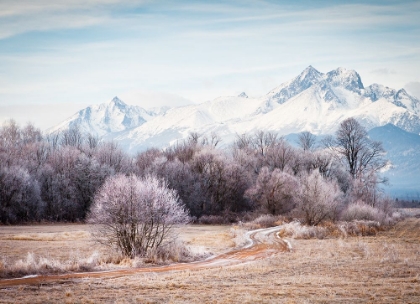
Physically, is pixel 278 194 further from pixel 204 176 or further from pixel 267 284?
pixel 267 284

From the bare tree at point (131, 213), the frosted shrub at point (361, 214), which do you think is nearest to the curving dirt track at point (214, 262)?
the bare tree at point (131, 213)

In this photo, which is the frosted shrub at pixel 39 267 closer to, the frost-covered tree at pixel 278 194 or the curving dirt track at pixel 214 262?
the curving dirt track at pixel 214 262

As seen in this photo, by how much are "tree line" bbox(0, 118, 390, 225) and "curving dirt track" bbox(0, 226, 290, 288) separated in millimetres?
21662

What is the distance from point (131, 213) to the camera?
3644 cm

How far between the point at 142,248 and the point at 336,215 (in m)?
44.0

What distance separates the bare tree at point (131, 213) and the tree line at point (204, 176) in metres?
38.6

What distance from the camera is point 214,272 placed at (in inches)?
1187

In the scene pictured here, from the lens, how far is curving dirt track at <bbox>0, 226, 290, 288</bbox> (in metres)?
26.6

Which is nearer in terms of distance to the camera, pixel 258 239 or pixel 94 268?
pixel 94 268

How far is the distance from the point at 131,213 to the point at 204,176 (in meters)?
73.3

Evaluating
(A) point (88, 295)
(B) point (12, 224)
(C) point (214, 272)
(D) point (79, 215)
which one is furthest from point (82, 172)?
(A) point (88, 295)

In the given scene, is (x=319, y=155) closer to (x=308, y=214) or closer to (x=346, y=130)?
(x=346, y=130)

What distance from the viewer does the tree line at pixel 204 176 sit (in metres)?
87.1

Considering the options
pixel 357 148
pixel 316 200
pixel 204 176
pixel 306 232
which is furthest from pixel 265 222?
pixel 204 176
